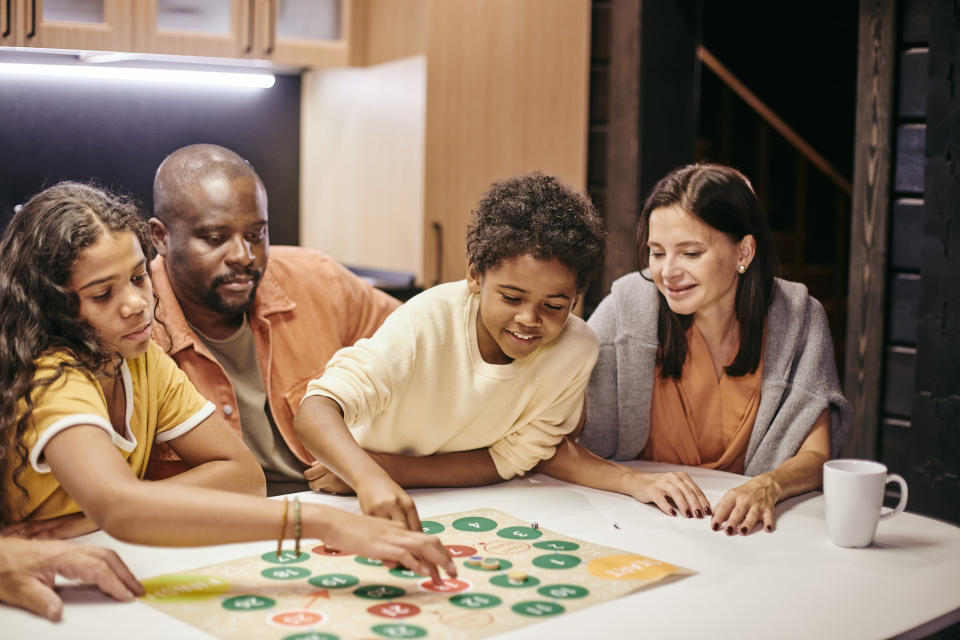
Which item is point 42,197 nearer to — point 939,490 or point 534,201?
point 534,201

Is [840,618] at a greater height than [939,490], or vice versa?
[840,618]

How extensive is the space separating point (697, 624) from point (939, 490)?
1865mm

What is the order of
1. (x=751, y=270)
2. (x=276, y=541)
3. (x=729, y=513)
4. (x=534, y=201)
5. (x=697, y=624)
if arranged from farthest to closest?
(x=751, y=270) < (x=534, y=201) < (x=729, y=513) < (x=276, y=541) < (x=697, y=624)

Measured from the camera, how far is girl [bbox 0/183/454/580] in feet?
4.08

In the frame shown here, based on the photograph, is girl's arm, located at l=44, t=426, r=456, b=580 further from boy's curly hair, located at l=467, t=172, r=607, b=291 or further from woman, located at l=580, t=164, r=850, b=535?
woman, located at l=580, t=164, r=850, b=535

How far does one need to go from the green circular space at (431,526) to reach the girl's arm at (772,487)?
41 cm

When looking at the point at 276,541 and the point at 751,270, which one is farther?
the point at 751,270

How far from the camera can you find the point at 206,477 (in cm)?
158

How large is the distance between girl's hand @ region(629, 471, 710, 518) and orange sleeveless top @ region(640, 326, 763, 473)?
0.36m

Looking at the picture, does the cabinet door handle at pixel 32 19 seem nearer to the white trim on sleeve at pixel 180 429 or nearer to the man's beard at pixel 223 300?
the man's beard at pixel 223 300

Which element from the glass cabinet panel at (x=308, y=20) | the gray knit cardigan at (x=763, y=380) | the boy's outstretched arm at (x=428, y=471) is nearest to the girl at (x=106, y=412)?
the boy's outstretched arm at (x=428, y=471)

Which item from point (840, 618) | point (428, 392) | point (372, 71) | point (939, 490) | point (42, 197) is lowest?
point (939, 490)

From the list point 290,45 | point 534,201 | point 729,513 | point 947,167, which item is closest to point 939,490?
point 947,167

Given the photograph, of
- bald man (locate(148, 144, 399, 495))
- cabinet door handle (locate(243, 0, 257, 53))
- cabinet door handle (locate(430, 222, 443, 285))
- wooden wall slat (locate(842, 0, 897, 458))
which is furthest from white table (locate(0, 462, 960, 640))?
cabinet door handle (locate(243, 0, 257, 53))
